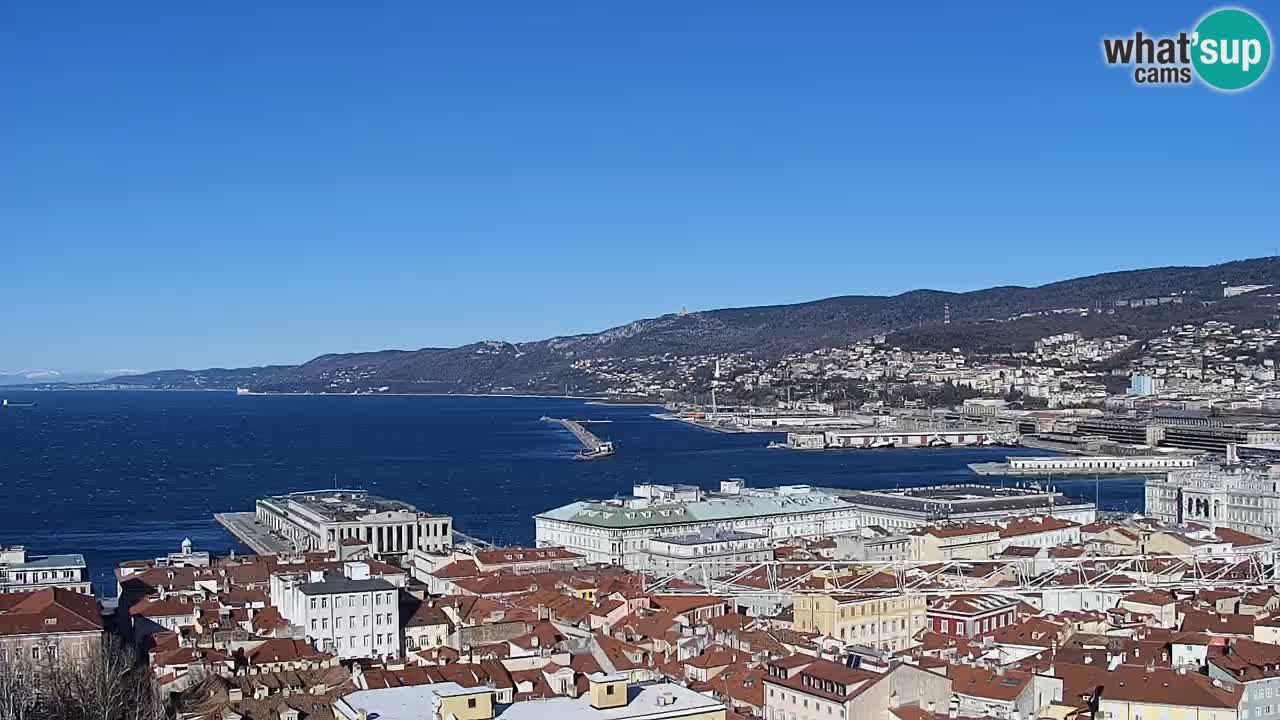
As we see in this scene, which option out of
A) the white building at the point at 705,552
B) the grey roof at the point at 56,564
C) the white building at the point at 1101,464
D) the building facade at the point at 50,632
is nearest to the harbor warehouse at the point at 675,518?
the white building at the point at 705,552

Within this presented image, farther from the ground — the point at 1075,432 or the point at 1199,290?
the point at 1199,290

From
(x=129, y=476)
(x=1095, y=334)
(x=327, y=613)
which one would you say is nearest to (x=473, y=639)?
(x=327, y=613)

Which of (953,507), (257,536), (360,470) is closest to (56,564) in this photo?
(257,536)

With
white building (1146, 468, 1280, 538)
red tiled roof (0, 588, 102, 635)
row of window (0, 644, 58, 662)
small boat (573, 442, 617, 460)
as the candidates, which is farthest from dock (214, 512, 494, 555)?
small boat (573, 442, 617, 460)

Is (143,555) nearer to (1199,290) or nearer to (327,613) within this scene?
(327,613)

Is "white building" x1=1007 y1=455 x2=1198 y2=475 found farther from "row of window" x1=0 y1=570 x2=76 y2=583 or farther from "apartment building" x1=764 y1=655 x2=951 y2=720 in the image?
"apartment building" x1=764 y1=655 x2=951 y2=720

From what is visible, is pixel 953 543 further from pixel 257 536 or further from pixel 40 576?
pixel 40 576

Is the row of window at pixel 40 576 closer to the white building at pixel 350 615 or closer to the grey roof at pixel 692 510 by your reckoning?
the white building at pixel 350 615
